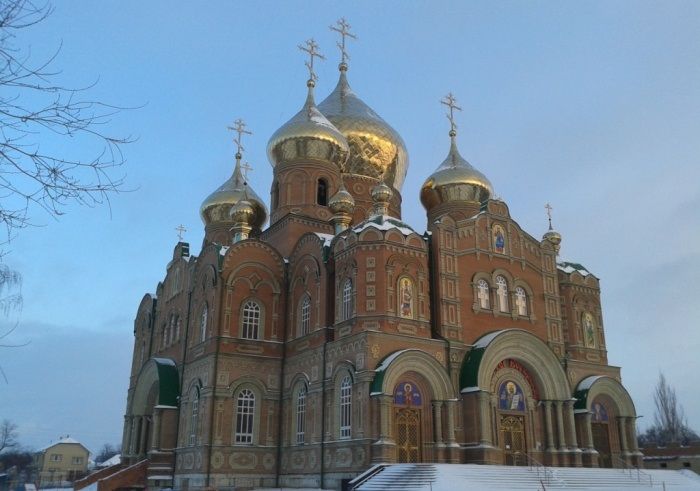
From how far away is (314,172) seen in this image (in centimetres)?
2631

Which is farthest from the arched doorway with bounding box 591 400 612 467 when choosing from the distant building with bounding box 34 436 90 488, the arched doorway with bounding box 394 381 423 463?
the distant building with bounding box 34 436 90 488

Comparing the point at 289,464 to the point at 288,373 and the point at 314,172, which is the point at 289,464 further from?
the point at 314,172

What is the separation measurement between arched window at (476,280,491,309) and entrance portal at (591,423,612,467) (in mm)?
5284

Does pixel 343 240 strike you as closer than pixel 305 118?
Yes

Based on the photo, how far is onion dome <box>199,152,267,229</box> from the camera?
29.7 meters

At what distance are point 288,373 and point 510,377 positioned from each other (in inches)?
280

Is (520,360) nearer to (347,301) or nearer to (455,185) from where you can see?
(347,301)

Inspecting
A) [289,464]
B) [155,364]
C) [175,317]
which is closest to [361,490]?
[289,464]

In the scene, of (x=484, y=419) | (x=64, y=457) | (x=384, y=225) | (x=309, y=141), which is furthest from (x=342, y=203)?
(x=64, y=457)

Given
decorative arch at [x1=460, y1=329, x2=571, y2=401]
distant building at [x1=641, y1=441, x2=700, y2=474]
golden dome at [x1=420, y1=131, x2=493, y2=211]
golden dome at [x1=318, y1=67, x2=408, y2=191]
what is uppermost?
golden dome at [x1=318, y1=67, x2=408, y2=191]

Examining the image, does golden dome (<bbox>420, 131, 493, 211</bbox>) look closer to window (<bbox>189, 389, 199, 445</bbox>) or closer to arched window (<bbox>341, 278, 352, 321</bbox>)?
arched window (<bbox>341, 278, 352, 321</bbox>)

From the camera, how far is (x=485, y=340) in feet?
65.7

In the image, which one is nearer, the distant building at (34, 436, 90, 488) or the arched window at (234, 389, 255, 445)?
the arched window at (234, 389, 255, 445)

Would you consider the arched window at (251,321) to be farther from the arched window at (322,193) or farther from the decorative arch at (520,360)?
the decorative arch at (520,360)
